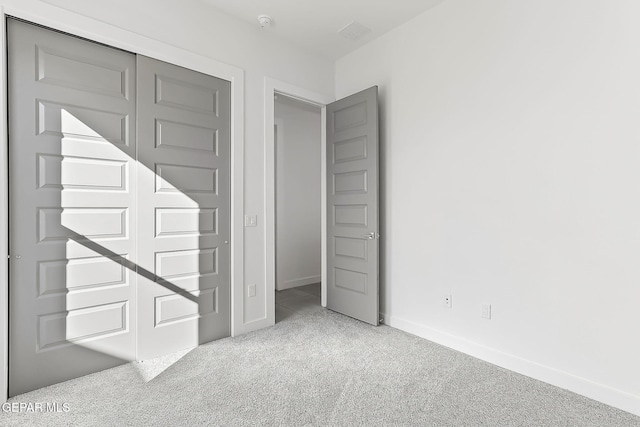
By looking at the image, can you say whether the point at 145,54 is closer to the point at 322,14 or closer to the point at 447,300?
the point at 322,14

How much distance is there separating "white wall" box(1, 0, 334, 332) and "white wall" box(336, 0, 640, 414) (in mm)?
1044

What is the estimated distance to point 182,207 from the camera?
2.55 metres

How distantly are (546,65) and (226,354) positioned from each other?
9.80 ft

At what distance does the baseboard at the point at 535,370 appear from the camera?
6.03 feet

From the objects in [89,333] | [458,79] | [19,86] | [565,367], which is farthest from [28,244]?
[565,367]

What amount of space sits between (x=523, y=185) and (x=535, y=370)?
1224 mm

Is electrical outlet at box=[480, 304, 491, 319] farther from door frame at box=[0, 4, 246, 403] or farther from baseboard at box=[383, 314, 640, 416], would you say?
door frame at box=[0, 4, 246, 403]

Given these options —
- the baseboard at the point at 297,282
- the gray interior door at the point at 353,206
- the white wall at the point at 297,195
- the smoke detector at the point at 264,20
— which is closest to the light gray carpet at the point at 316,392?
the gray interior door at the point at 353,206

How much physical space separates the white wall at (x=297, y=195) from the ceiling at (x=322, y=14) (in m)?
1.44

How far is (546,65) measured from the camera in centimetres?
212

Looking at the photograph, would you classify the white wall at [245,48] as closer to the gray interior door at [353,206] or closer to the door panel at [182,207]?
the door panel at [182,207]

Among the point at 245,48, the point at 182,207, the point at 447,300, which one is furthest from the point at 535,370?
the point at 245,48

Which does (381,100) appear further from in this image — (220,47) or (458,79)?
(220,47)

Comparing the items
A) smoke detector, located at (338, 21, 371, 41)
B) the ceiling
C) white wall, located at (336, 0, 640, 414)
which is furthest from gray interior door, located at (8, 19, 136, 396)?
white wall, located at (336, 0, 640, 414)
